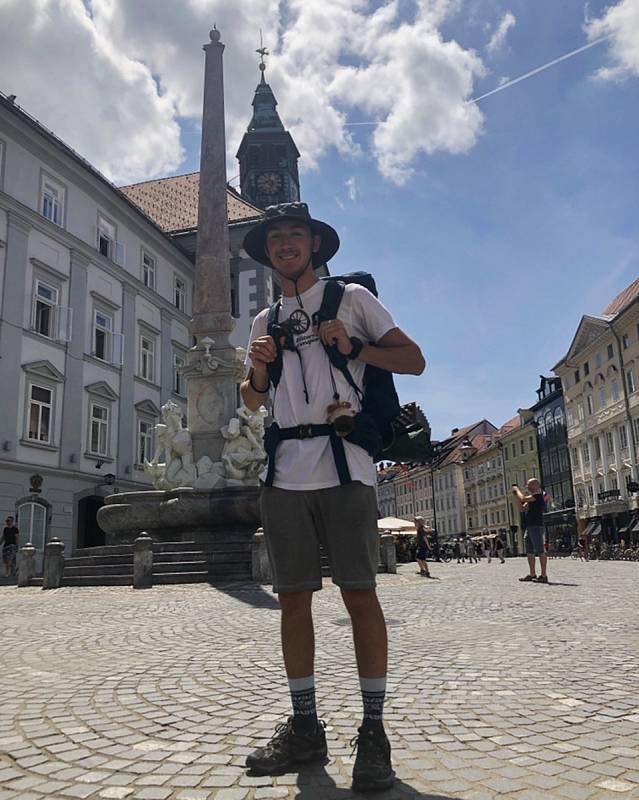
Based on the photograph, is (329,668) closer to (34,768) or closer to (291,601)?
(291,601)

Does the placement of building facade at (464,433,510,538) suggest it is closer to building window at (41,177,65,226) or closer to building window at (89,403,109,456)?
building window at (89,403,109,456)

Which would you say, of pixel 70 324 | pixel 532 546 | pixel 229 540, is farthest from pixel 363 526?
pixel 70 324

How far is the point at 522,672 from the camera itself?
404 cm

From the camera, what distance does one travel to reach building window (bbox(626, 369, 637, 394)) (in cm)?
4103

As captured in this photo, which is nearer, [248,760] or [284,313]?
[248,760]

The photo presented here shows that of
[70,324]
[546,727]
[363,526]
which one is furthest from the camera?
[70,324]

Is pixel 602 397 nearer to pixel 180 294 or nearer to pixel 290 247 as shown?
pixel 180 294

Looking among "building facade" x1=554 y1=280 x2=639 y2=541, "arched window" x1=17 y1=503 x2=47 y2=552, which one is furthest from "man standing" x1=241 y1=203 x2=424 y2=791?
"building facade" x1=554 y1=280 x2=639 y2=541

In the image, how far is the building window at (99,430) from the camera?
1013 inches

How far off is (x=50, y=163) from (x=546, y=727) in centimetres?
2615

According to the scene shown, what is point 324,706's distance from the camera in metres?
3.32

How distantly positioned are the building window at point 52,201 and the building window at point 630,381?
32.2 m

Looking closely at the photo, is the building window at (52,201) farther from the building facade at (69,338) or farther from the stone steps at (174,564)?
the stone steps at (174,564)

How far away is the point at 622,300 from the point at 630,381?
7.71 metres
